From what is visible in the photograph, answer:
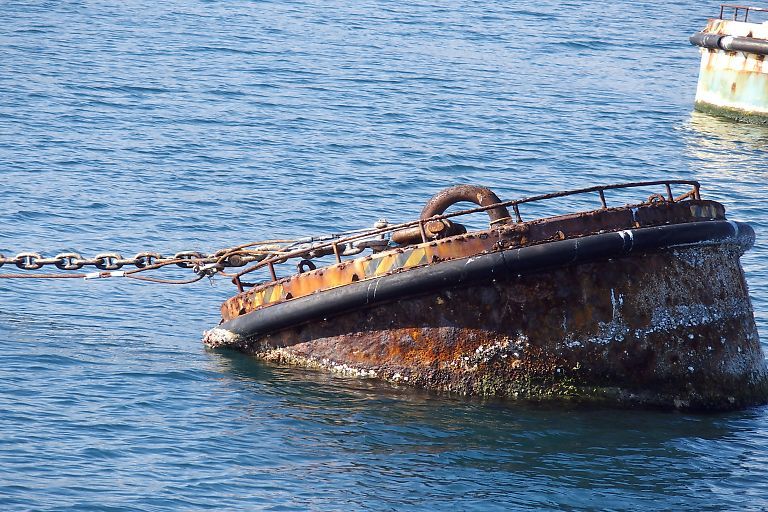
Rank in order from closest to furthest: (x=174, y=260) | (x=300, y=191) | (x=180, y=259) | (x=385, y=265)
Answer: (x=385, y=265) < (x=174, y=260) < (x=180, y=259) < (x=300, y=191)

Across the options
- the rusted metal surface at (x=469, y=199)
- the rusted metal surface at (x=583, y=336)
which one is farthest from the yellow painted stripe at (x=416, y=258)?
the rusted metal surface at (x=469, y=199)

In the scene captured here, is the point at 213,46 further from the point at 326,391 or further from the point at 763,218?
the point at 326,391

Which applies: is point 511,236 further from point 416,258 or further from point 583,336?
point 583,336

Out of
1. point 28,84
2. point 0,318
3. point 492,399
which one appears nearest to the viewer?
point 492,399

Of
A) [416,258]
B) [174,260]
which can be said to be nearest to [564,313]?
[416,258]

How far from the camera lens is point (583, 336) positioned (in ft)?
31.8

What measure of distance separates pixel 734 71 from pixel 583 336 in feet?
63.8

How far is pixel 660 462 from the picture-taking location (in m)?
9.34

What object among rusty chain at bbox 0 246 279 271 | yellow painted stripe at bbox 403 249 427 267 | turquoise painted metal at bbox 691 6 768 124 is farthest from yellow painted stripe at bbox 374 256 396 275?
turquoise painted metal at bbox 691 6 768 124

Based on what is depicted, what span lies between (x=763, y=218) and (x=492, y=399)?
34.1ft

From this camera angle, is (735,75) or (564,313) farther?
(735,75)

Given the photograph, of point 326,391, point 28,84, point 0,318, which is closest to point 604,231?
point 326,391

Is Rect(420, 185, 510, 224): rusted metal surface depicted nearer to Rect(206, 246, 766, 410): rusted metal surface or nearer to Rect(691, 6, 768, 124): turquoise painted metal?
Rect(206, 246, 766, 410): rusted metal surface

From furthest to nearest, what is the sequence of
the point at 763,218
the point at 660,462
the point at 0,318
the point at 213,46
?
the point at 213,46 → the point at 763,218 → the point at 0,318 → the point at 660,462
